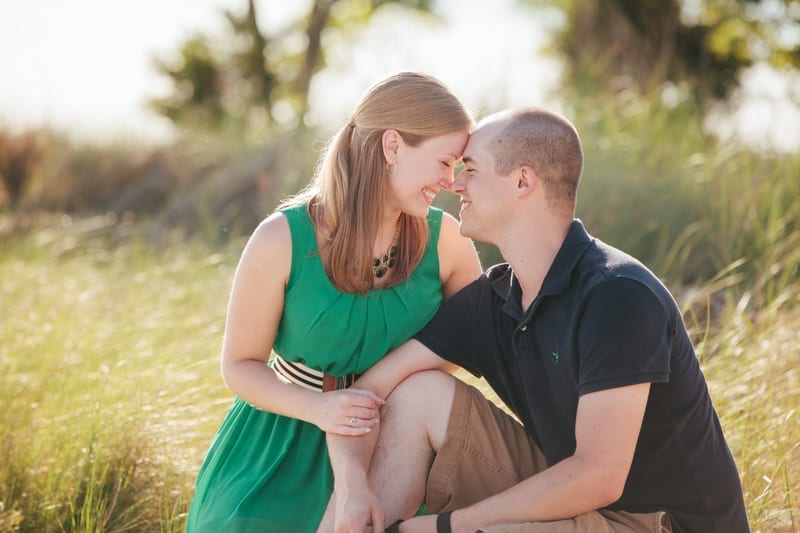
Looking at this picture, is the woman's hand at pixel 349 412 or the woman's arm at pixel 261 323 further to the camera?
the woman's arm at pixel 261 323

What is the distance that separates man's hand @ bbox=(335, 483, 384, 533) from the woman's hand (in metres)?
0.18

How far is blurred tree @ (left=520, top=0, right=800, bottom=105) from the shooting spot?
1273 cm

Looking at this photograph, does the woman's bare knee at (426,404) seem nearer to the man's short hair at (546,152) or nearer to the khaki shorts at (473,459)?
the khaki shorts at (473,459)

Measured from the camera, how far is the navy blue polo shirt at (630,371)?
7.23 ft

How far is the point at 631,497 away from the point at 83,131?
1075 centimetres

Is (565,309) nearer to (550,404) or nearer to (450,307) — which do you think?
(550,404)

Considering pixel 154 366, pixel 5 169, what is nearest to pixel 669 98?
pixel 154 366

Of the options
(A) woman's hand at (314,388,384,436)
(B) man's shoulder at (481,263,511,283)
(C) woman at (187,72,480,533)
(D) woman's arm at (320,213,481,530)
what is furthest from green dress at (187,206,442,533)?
(B) man's shoulder at (481,263,511,283)

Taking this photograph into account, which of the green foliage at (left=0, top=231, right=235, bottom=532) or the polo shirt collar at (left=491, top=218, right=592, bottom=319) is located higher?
the polo shirt collar at (left=491, top=218, right=592, bottom=319)

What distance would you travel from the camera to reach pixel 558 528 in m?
2.33

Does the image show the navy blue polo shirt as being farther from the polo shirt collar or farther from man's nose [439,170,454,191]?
man's nose [439,170,454,191]

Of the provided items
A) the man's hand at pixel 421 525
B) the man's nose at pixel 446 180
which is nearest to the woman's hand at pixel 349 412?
the man's hand at pixel 421 525

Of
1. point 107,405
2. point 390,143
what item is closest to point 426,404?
point 390,143

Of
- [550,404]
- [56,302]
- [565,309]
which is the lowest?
[56,302]
